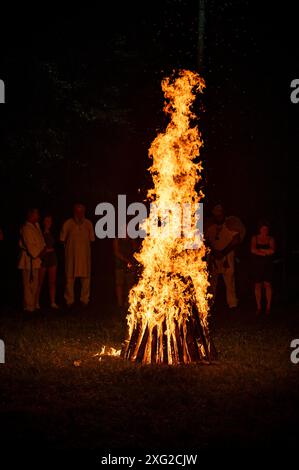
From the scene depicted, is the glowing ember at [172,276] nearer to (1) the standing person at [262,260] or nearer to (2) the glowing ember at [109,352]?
(2) the glowing ember at [109,352]

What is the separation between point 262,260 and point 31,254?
13.8 feet

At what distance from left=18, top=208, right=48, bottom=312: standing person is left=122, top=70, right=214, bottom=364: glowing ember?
215 inches

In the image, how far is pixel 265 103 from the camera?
2436 centimetres

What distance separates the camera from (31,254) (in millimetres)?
16031

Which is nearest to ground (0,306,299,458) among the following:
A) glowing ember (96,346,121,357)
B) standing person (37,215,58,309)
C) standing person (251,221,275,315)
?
glowing ember (96,346,121,357)

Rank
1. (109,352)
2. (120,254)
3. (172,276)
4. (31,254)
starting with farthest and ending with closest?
(120,254) < (31,254) < (109,352) < (172,276)

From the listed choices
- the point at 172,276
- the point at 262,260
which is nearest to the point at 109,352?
the point at 172,276

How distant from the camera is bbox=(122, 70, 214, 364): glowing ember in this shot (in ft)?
35.1

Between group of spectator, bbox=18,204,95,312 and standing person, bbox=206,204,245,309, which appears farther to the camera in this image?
standing person, bbox=206,204,245,309

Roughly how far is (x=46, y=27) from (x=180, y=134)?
979 centimetres

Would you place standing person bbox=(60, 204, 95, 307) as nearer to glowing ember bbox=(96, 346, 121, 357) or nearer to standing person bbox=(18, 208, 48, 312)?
standing person bbox=(18, 208, 48, 312)

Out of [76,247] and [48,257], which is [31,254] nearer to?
[48,257]

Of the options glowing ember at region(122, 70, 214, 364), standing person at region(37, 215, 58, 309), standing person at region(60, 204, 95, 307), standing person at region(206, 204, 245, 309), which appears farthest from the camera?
standing person at region(60, 204, 95, 307)
